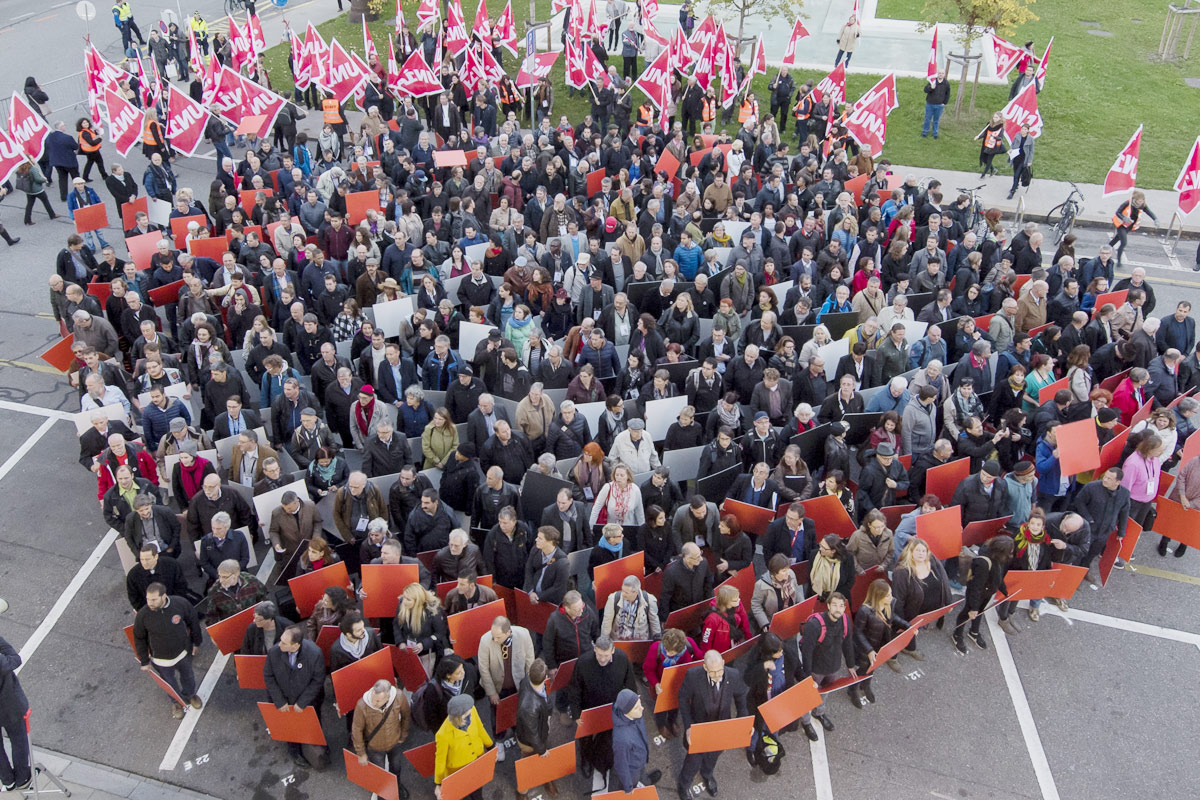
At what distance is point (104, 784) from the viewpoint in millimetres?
8156

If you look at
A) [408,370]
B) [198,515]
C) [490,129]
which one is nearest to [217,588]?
[198,515]

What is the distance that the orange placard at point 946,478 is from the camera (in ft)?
33.1

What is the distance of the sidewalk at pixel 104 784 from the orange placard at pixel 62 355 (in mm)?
5594

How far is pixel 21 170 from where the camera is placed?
18.3 metres

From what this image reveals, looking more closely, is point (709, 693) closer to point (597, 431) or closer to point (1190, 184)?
point (597, 431)

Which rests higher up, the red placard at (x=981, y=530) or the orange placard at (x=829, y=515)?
the orange placard at (x=829, y=515)

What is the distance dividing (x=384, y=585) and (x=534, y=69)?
51.5 feet

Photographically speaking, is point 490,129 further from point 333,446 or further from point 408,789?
point 408,789

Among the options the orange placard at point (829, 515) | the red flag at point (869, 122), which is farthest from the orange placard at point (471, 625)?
the red flag at point (869, 122)

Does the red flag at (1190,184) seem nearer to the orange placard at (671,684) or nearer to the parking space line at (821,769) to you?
the parking space line at (821,769)

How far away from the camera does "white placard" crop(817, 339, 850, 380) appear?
38.5 feet

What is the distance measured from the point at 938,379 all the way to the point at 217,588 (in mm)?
8177

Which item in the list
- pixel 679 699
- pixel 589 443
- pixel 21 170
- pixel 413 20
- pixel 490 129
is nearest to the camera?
pixel 679 699

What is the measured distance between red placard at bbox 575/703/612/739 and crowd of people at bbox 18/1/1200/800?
8.9 inches
